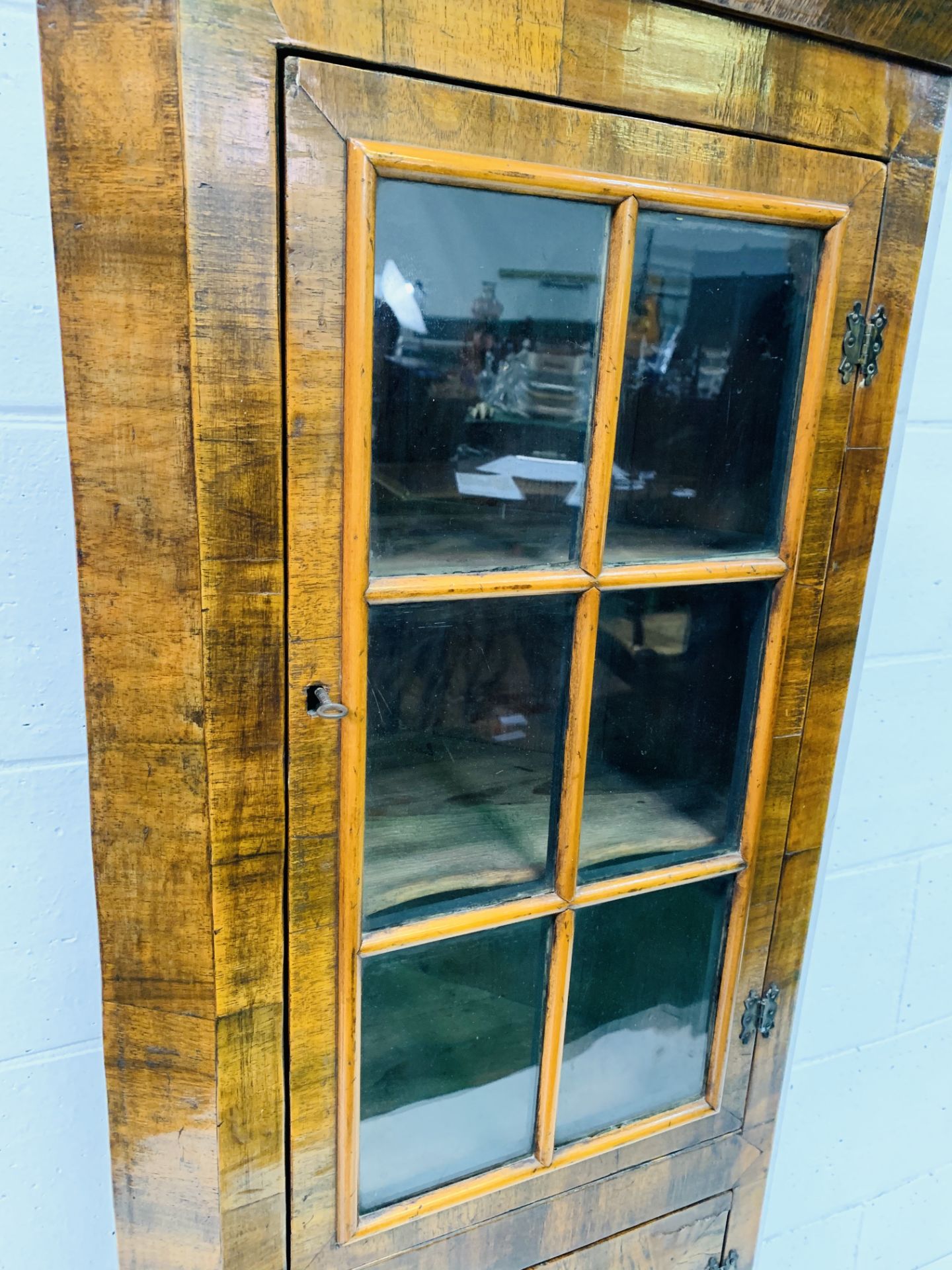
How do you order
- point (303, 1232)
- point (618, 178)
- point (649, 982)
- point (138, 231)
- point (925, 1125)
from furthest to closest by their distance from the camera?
point (925, 1125)
point (649, 982)
point (303, 1232)
point (618, 178)
point (138, 231)

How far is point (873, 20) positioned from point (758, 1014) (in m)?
0.93

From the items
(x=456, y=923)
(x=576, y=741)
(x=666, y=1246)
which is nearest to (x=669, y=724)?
(x=576, y=741)

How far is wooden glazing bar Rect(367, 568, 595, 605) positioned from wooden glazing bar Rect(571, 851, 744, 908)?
11.2 inches

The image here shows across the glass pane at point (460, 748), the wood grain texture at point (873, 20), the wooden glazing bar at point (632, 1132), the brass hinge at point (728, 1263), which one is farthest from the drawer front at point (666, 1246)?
the wood grain texture at point (873, 20)

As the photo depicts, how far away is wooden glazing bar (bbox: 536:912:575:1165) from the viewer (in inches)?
32.6

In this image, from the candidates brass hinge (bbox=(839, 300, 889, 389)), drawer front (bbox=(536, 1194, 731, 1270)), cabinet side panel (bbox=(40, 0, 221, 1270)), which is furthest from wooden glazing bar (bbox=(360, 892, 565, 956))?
brass hinge (bbox=(839, 300, 889, 389))

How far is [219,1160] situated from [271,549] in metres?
0.50

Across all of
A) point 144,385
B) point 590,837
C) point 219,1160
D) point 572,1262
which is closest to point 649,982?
point 590,837

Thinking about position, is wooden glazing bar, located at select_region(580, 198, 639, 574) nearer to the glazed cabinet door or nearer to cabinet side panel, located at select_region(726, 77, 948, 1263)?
the glazed cabinet door

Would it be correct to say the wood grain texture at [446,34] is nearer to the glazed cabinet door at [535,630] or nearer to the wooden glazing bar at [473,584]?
the glazed cabinet door at [535,630]

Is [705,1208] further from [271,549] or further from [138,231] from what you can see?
[138,231]

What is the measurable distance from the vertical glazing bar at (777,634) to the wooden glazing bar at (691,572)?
0.03m

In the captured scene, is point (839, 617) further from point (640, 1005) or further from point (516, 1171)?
point (516, 1171)

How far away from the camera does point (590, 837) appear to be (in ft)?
2.73
